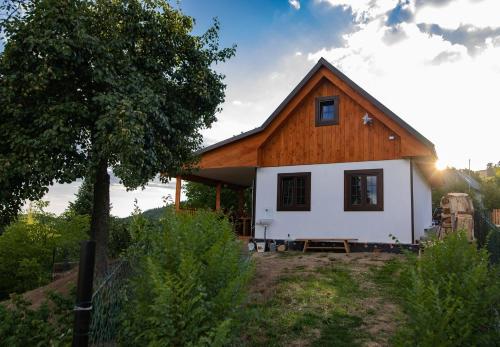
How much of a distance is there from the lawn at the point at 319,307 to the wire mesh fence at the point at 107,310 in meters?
1.85

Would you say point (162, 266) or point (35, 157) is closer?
point (162, 266)

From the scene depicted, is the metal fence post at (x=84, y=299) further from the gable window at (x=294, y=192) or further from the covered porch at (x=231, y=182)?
the covered porch at (x=231, y=182)

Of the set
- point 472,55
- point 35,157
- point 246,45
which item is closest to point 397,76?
point 472,55

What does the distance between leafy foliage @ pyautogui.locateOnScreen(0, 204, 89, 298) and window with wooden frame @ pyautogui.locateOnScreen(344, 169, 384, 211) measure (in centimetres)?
1287

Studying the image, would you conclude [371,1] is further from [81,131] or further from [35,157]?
[35,157]

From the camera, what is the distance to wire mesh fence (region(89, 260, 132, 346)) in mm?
5891

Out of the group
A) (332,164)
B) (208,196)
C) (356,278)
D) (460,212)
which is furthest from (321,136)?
(208,196)

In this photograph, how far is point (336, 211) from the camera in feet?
51.0

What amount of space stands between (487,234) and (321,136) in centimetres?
688

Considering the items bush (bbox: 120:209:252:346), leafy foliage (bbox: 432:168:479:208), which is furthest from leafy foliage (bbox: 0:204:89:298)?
leafy foliage (bbox: 432:168:479:208)

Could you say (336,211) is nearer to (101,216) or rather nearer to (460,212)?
(460,212)

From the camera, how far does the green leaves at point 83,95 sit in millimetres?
8820

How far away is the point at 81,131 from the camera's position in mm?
10000

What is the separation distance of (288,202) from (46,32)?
34.4 ft
